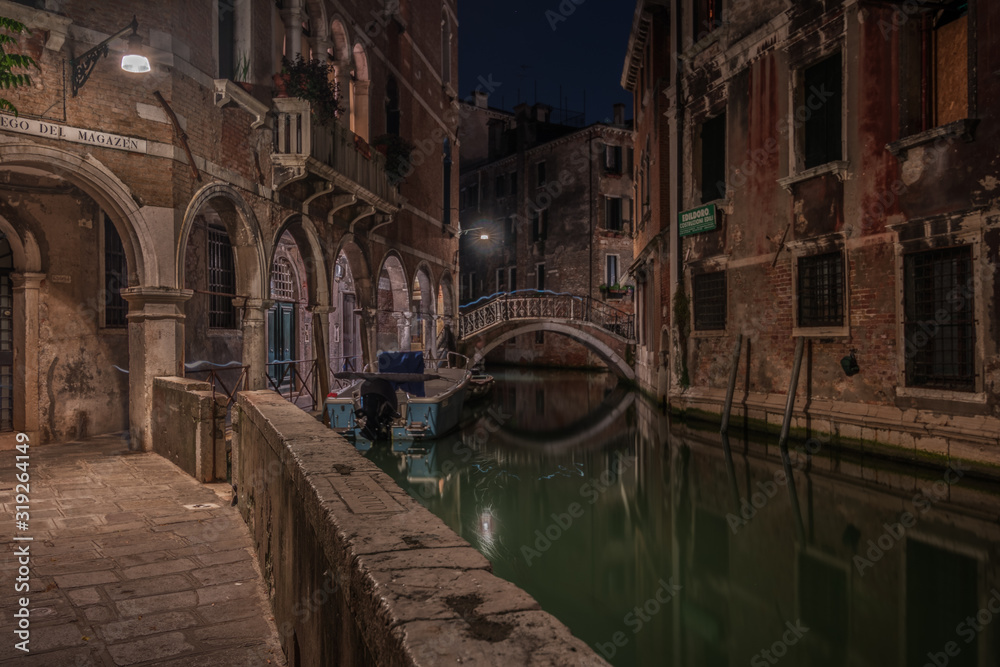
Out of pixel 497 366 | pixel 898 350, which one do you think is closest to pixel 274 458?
pixel 898 350

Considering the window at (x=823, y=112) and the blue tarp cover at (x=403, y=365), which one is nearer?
the window at (x=823, y=112)

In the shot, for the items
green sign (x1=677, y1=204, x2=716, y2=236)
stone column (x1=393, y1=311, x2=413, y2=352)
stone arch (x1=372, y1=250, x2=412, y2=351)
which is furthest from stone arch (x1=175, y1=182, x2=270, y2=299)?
green sign (x1=677, y1=204, x2=716, y2=236)

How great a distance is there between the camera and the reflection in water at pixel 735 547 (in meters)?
4.38

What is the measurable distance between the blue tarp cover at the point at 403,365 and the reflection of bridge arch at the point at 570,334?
8978 mm

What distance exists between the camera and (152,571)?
3482mm

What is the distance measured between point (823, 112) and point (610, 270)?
17828mm

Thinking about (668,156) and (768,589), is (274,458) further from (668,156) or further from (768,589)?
(668,156)

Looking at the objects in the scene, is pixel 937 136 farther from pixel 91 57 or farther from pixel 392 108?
pixel 392 108

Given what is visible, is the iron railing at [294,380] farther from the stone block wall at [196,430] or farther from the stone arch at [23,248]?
the stone block wall at [196,430]

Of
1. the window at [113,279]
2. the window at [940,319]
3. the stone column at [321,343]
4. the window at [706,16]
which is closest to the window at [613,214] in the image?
the window at [706,16]

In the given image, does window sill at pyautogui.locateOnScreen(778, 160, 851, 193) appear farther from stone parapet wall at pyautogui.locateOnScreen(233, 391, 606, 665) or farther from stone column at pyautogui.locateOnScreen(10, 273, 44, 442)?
stone column at pyautogui.locateOnScreen(10, 273, 44, 442)

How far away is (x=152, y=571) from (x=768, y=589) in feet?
14.2

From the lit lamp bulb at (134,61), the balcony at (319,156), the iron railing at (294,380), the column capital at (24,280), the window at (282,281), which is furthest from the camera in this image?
the window at (282,281)

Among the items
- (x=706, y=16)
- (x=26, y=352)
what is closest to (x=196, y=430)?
(x=26, y=352)
